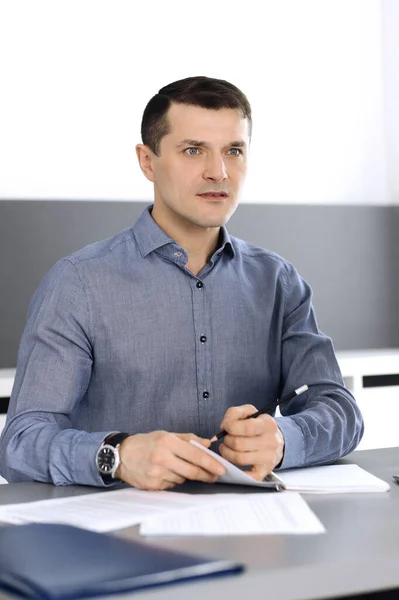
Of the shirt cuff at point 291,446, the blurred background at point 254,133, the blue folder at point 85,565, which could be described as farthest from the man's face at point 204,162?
the blurred background at point 254,133

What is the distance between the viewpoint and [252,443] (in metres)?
1.53

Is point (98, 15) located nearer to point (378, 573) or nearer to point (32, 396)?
point (32, 396)

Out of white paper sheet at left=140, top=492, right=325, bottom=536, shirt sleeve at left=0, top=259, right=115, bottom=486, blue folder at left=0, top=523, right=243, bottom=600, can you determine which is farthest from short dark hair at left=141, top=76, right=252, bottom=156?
blue folder at left=0, top=523, right=243, bottom=600

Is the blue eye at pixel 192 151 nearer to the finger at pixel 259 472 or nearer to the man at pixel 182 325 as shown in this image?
the man at pixel 182 325

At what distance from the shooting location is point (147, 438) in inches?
57.6

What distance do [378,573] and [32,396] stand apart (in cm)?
83

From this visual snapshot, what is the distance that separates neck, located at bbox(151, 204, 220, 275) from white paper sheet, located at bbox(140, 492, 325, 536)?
31.5 inches

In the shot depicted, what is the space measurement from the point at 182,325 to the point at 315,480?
Answer: 574mm

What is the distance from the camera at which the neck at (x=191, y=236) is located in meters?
2.03

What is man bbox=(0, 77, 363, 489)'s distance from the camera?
1725 millimetres

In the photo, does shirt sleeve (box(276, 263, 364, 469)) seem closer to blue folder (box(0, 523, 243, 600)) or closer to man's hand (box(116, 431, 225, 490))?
man's hand (box(116, 431, 225, 490))

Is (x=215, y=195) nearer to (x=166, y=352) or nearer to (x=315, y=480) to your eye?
(x=166, y=352)

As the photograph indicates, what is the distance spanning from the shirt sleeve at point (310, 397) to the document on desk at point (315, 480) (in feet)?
0.23

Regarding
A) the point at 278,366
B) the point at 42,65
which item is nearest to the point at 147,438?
the point at 278,366
